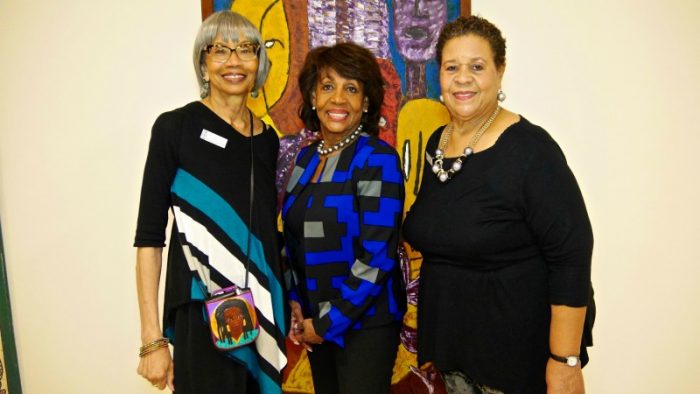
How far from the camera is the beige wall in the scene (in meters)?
1.87

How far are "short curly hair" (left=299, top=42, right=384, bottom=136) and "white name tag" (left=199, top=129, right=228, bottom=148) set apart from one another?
41 centimetres

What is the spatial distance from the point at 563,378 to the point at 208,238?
41.0 inches

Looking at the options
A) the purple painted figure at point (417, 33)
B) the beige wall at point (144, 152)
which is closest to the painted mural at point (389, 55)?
the purple painted figure at point (417, 33)

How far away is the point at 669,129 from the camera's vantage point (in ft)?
6.17

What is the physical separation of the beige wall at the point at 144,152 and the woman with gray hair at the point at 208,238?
694mm

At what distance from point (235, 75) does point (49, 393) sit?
1869 mm

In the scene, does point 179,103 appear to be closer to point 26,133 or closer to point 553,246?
point 26,133

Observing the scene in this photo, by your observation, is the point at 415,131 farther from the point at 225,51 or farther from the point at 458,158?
the point at 225,51

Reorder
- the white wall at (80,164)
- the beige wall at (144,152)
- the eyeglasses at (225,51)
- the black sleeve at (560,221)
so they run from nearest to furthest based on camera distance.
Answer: the black sleeve at (560,221) < the eyeglasses at (225,51) < the beige wall at (144,152) < the white wall at (80,164)

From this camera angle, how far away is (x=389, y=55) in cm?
191

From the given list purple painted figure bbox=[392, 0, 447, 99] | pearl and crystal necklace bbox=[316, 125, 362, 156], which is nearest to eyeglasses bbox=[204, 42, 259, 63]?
pearl and crystal necklace bbox=[316, 125, 362, 156]

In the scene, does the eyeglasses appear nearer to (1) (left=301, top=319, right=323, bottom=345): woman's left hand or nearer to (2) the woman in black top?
(2) the woman in black top

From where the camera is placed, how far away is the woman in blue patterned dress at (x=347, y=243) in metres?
1.34

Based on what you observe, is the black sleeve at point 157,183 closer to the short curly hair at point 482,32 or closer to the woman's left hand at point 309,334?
the woman's left hand at point 309,334
